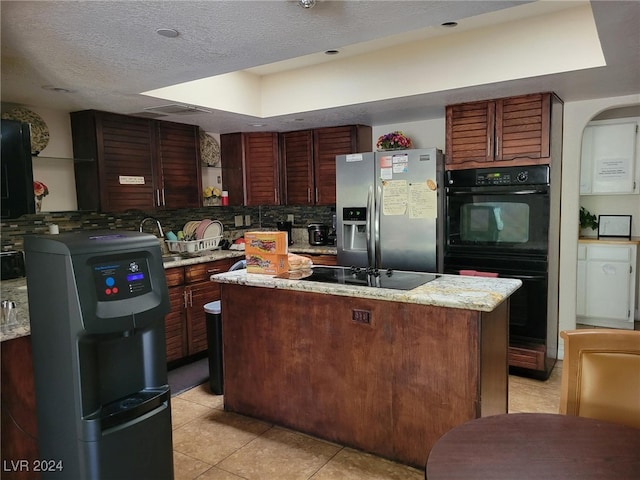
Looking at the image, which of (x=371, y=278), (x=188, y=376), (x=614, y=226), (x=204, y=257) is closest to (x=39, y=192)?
(x=204, y=257)

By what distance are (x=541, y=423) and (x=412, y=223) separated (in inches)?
97.5

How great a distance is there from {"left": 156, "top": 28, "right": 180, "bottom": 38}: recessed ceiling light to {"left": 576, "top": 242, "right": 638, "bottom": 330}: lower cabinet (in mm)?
4245

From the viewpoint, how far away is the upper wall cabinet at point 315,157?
4555 millimetres

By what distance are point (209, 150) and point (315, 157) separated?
1.13 meters

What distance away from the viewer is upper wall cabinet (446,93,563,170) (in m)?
3.31

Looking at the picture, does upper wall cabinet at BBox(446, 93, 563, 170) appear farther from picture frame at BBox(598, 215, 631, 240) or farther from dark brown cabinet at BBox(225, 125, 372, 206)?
picture frame at BBox(598, 215, 631, 240)

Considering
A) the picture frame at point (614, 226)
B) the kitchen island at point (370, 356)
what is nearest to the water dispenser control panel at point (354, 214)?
the kitchen island at point (370, 356)

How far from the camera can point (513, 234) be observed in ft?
11.5

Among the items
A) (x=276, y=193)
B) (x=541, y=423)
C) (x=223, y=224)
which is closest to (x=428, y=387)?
(x=541, y=423)

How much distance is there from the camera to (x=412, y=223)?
12.2 ft

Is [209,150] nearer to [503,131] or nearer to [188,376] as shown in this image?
[188,376]

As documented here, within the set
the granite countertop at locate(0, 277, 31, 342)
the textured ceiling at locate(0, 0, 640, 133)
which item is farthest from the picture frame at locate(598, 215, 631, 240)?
the granite countertop at locate(0, 277, 31, 342)

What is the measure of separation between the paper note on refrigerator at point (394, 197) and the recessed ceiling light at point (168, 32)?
85.6 inches

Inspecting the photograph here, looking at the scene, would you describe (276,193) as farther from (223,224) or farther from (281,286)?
(281,286)
